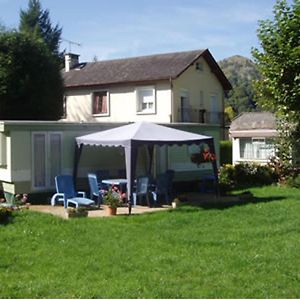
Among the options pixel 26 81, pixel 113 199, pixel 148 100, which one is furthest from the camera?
pixel 148 100

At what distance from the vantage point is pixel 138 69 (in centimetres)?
3356

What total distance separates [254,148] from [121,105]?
8.95 metres

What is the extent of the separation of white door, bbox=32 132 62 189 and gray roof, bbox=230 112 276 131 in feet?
58.5

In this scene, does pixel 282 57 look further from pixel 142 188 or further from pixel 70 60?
pixel 70 60

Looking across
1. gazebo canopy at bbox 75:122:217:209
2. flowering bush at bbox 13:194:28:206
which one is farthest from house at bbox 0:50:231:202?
flowering bush at bbox 13:194:28:206

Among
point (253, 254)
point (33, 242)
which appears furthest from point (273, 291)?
point (33, 242)

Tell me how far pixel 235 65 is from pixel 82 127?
A: 166 metres

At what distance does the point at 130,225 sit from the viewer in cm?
1213

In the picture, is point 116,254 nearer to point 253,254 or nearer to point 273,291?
point 253,254

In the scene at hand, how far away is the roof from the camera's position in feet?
105

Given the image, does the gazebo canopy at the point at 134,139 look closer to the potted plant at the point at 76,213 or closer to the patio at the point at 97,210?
the patio at the point at 97,210

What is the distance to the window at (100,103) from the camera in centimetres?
3456

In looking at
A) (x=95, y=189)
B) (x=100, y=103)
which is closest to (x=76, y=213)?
(x=95, y=189)

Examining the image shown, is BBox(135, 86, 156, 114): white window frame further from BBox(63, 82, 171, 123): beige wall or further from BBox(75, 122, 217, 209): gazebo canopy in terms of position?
BBox(75, 122, 217, 209): gazebo canopy
